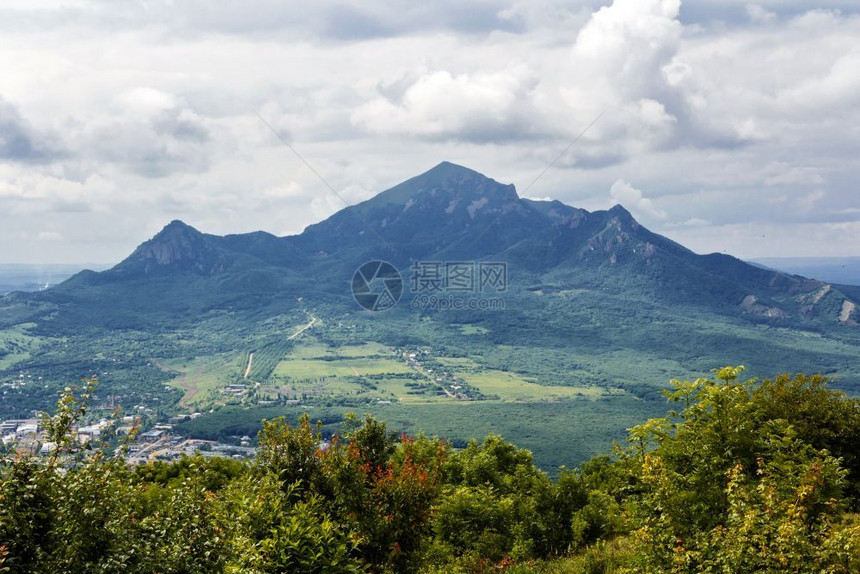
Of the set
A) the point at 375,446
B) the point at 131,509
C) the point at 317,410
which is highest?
the point at 131,509

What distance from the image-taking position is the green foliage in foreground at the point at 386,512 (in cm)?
924

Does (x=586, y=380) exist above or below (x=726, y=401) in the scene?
below

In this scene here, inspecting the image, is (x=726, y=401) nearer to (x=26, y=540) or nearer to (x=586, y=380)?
(x=26, y=540)

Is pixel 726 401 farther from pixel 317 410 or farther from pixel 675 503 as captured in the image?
pixel 317 410

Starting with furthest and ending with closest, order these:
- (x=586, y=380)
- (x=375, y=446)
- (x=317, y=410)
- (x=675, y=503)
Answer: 1. (x=586, y=380)
2. (x=317, y=410)
3. (x=375, y=446)
4. (x=675, y=503)

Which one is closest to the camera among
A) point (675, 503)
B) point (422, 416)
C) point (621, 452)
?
point (675, 503)

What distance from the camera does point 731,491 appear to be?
11.8 metres

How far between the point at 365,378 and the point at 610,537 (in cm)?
17507

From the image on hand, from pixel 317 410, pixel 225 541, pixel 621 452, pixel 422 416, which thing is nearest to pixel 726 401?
pixel 621 452

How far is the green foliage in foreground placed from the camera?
9242 millimetres

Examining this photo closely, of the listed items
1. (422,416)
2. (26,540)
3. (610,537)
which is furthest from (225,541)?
(422,416)

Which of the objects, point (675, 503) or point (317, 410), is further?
point (317, 410)

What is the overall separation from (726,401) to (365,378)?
18428 centimetres

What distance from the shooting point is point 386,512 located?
1569 centimetres
